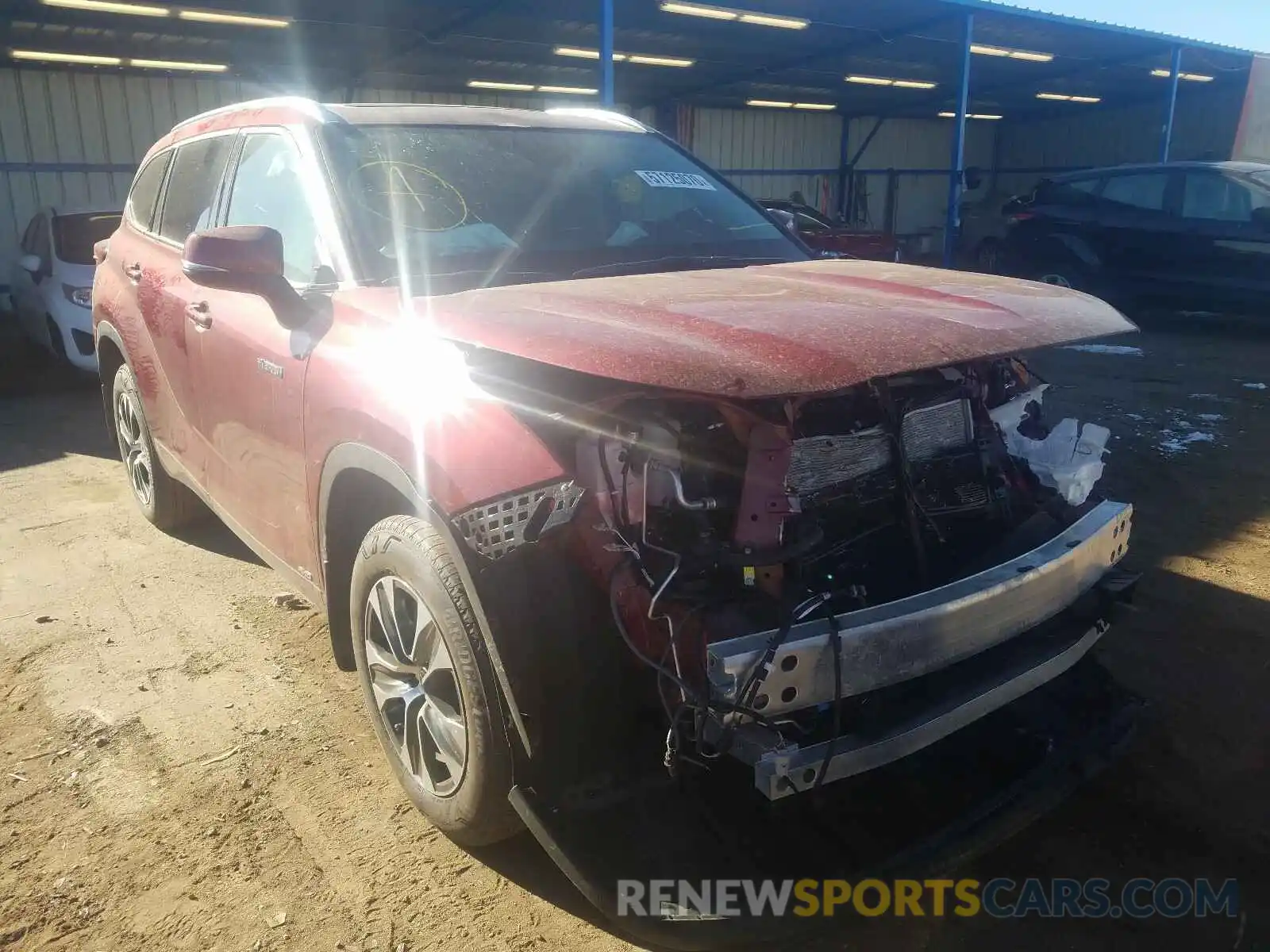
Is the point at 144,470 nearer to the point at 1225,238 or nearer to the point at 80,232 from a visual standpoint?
the point at 80,232

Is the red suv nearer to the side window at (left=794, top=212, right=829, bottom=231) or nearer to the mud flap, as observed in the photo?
the mud flap

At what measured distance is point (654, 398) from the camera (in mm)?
2119

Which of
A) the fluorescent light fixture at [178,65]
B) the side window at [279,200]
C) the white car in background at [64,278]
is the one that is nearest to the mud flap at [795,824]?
the side window at [279,200]

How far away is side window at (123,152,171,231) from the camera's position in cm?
440

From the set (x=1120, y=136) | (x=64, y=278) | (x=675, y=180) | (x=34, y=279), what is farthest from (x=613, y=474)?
(x=1120, y=136)

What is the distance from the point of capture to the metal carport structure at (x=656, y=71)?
11305 millimetres

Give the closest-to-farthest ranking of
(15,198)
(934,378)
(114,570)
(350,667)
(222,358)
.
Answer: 1. (934,378)
2. (350,667)
3. (222,358)
4. (114,570)
5. (15,198)

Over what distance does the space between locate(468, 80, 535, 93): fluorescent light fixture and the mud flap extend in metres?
15.3

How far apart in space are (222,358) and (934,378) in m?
2.33

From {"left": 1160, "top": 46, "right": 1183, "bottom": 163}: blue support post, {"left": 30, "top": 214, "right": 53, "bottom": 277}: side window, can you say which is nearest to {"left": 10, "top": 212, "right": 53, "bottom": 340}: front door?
{"left": 30, "top": 214, "right": 53, "bottom": 277}: side window

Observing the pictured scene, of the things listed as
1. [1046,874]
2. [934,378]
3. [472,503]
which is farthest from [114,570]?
[1046,874]

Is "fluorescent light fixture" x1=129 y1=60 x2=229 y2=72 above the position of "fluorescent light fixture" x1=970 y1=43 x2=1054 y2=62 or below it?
below

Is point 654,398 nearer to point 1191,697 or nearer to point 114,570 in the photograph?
point 1191,697

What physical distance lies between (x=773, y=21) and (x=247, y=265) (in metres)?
11.1
